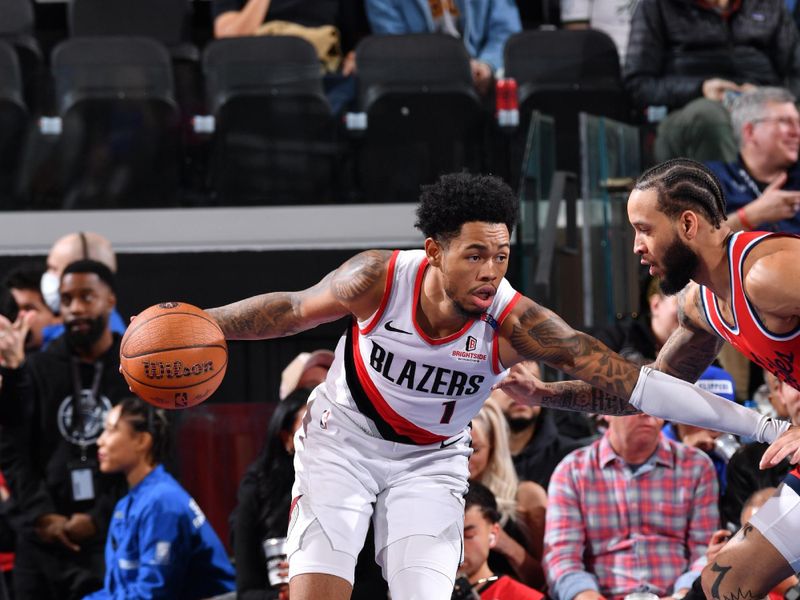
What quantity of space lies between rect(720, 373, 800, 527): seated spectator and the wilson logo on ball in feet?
8.63

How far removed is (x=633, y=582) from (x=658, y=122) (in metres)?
3.50

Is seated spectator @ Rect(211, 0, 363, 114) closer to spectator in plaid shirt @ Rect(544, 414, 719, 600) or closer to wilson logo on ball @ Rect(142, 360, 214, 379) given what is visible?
spectator in plaid shirt @ Rect(544, 414, 719, 600)

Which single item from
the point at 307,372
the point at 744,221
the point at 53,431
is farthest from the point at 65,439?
the point at 744,221

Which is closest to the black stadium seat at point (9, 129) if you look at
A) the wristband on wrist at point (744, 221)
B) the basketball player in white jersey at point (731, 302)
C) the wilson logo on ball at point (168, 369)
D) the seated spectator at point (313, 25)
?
the seated spectator at point (313, 25)

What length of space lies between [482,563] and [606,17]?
5.23m

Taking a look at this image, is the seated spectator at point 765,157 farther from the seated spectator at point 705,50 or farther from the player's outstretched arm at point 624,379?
the player's outstretched arm at point 624,379

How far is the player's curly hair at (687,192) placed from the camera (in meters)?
4.27

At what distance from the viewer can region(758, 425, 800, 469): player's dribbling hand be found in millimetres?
3990

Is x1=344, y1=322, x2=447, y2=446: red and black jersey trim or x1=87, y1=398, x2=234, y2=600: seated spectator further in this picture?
x1=87, y1=398, x2=234, y2=600: seated spectator

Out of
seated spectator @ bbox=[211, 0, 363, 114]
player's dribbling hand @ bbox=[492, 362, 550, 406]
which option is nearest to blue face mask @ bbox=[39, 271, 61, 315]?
seated spectator @ bbox=[211, 0, 363, 114]

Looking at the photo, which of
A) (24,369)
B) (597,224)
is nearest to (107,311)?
(24,369)

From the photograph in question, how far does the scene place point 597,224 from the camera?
7.33 meters

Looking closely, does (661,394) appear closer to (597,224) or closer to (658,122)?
(597,224)

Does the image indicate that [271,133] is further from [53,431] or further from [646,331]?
[646,331]
